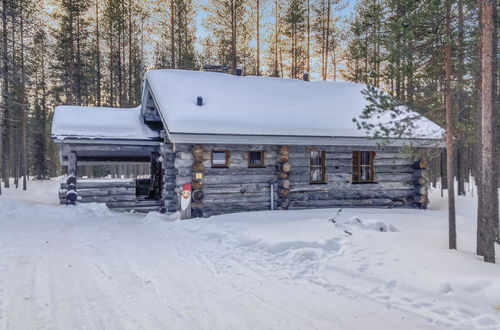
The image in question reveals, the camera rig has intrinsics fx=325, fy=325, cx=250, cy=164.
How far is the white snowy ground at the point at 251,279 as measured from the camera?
12.3ft

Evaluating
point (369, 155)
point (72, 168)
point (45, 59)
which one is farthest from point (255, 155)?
point (45, 59)

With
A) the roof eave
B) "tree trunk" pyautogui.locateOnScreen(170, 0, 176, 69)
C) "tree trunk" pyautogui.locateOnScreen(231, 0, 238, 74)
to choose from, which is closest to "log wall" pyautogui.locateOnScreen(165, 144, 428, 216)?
the roof eave

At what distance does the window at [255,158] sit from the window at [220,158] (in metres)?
0.86

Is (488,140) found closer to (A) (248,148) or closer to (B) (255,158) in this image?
(A) (248,148)

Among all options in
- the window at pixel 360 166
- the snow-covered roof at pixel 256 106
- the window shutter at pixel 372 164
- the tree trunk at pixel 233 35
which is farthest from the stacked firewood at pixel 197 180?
the tree trunk at pixel 233 35

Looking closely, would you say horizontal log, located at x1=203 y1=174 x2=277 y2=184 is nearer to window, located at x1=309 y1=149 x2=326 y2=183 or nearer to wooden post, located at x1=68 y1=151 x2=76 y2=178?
window, located at x1=309 y1=149 x2=326 y2=183

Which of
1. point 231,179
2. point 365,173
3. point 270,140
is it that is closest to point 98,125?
point 231,179

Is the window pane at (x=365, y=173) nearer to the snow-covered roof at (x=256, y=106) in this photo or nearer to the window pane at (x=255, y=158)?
the snow-covered roof at (x=256, y=106)

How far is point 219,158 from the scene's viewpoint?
11555 mm

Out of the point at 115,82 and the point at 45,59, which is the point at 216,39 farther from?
the point at 45,59

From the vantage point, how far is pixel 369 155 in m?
Result: 12.9

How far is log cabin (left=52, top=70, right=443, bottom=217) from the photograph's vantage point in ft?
36.2

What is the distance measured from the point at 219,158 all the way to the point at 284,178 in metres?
2.44

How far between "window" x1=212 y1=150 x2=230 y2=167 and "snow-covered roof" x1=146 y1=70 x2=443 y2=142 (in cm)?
101
